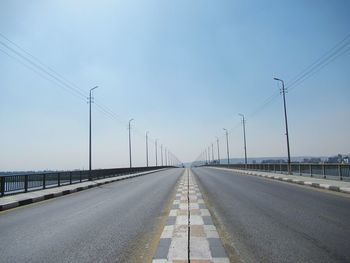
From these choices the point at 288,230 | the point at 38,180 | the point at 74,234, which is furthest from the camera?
the point at 38,180

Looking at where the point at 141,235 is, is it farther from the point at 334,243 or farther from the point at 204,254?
the point at 334,243

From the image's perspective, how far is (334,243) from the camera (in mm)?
6008

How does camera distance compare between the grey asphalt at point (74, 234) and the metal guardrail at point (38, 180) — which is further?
the metal guardrail at point (38, 180)

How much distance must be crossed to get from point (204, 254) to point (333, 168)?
19924mm

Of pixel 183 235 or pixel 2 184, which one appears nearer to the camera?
pixel 183 235

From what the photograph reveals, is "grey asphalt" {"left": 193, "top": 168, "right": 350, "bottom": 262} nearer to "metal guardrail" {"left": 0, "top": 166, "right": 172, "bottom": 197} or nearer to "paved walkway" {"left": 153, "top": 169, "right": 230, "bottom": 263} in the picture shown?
"paved walkway" {"left": 153, "top": 169, "right": 230, "bottom": 263}

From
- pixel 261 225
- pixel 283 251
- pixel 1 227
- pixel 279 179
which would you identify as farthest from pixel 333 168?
pixel 1 227

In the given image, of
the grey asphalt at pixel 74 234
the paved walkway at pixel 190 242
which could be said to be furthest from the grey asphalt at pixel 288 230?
the grey asphalt at pixel 74 234

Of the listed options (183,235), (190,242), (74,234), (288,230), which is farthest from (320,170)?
(74,234)

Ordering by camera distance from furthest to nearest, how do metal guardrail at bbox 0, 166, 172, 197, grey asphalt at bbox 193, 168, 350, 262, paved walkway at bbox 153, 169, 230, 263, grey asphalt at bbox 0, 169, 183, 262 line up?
metal guardrail at bbox 0, 166, 172, 197 < grey asphalt at bbox 0, 169, 183, 262 < grey asphalt at bbox 193, 168, 350, 262 < paved walkway at bbox 153, 169, 230, 263

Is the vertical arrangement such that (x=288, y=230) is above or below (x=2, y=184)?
below

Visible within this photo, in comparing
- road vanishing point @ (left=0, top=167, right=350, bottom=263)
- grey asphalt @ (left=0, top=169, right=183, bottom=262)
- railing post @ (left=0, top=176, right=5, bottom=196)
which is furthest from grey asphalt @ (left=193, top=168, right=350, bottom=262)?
railing post @ (left=0, top=176, right=5, bottom=196)

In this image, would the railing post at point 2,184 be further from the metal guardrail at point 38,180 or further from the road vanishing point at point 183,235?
the road vanishing point at point 183,235

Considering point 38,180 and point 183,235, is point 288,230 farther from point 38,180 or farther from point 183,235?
point 38,180
